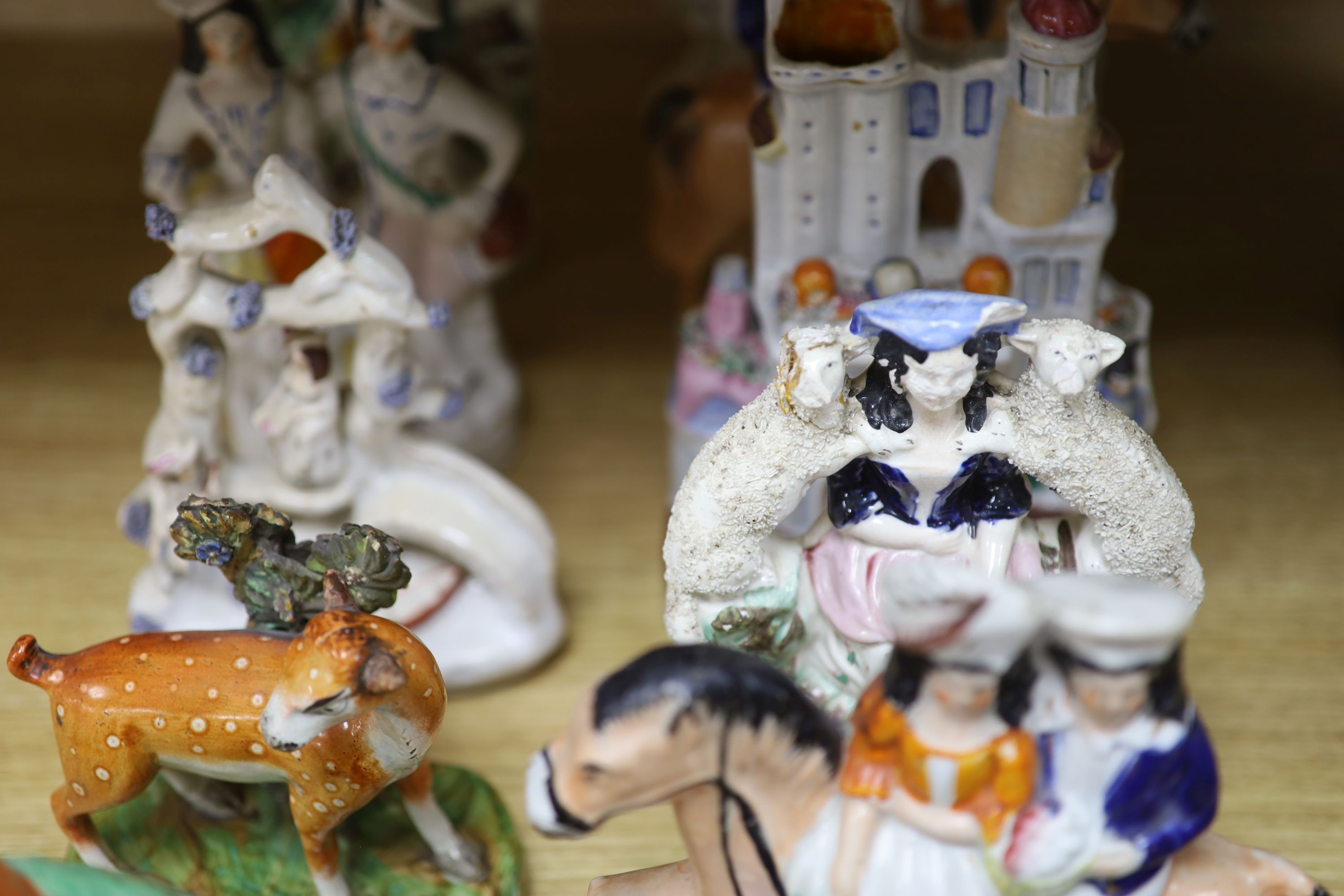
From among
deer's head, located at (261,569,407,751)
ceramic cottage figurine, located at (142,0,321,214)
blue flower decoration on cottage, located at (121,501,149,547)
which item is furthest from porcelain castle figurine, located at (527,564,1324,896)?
ceramic cottage figurine, located at (142,0,321,214)

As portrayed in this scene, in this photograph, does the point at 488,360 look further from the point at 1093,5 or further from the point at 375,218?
the point at 1093,5

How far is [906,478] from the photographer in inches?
45.4

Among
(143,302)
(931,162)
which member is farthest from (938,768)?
(143,302)

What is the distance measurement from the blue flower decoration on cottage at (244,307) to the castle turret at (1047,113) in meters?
0.79

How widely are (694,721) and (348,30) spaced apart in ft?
4.23

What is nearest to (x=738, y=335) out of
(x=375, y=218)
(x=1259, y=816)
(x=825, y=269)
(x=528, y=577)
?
(x=825, y=269)

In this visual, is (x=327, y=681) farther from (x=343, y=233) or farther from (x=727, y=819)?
(x=343, y=233)

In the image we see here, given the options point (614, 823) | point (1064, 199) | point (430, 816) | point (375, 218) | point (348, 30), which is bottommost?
point (614, 823)

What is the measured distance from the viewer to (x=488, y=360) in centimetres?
204

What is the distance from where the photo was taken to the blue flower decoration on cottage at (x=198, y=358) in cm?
149

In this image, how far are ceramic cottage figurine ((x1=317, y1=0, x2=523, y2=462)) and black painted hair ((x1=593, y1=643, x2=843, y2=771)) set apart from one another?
2.39ft

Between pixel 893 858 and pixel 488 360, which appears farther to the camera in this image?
pixel 488 360

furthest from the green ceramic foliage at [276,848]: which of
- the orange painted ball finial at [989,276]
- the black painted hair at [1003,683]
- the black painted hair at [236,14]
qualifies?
the black painted hair at [236,14]

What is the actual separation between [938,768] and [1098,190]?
803mm
